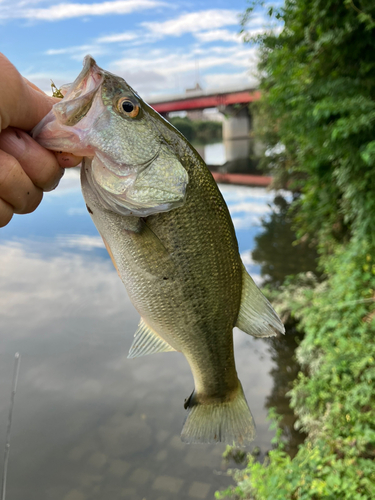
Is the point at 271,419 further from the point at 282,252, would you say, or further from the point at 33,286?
the point at 33,286

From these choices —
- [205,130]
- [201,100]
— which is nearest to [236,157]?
[205,130]

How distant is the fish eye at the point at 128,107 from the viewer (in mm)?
1218

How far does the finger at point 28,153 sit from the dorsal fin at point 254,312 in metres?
0.80

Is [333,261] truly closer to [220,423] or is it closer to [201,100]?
[220,423]

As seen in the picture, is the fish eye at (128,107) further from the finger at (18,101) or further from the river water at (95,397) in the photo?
the river water at (95,397)

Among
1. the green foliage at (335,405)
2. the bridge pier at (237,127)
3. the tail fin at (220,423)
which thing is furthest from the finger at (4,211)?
the bridge pier at (237,127)

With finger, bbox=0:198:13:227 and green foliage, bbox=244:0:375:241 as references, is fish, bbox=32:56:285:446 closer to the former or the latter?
finger, bbox=0:198:13:227

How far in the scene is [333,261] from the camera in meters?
6.16

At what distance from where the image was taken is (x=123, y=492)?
4.72m

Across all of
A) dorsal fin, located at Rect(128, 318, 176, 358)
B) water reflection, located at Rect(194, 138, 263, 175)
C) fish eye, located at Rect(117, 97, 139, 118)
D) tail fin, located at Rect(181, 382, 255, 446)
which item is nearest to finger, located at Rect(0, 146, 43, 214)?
fish eye, located at Rect(117, 97, 139, 118)

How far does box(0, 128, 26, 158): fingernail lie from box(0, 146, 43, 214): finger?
Answer: 0.02m

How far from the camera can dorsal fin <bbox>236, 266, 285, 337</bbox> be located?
143 cm

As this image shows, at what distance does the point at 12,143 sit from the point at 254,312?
1049mm

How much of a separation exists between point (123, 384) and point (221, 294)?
573 cm
